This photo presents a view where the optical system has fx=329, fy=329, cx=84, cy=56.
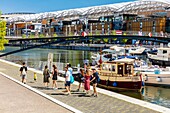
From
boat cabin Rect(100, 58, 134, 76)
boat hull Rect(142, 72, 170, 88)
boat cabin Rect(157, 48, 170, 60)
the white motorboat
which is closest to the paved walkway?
boat cabin Rect(100, 58, 134, 76)

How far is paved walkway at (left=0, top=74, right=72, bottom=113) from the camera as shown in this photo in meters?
15.2

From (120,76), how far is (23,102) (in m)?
18.3

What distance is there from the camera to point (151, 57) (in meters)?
73.8

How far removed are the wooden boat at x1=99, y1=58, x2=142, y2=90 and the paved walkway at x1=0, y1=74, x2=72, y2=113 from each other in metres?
14.3

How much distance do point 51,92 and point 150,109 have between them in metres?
7.40

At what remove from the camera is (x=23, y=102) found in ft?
56.0

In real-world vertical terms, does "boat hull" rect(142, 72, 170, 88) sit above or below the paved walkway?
below

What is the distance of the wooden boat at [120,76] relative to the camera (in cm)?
3331

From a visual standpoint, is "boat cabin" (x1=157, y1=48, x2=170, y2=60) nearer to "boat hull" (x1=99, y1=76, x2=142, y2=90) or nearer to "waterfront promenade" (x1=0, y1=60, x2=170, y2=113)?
"boat hull" (x1=99, y1=76, x2=142, y2=90)

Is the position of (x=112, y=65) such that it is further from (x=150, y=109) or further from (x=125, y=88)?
(x=150, y=109)

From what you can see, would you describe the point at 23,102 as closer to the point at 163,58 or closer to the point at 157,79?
the point at 157,79

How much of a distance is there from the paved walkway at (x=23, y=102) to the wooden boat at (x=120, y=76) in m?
14.3

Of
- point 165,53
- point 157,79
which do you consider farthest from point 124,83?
point 165,53

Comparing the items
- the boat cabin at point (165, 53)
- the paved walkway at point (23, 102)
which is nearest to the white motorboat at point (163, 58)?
the boat cabin at point (165, 53)
